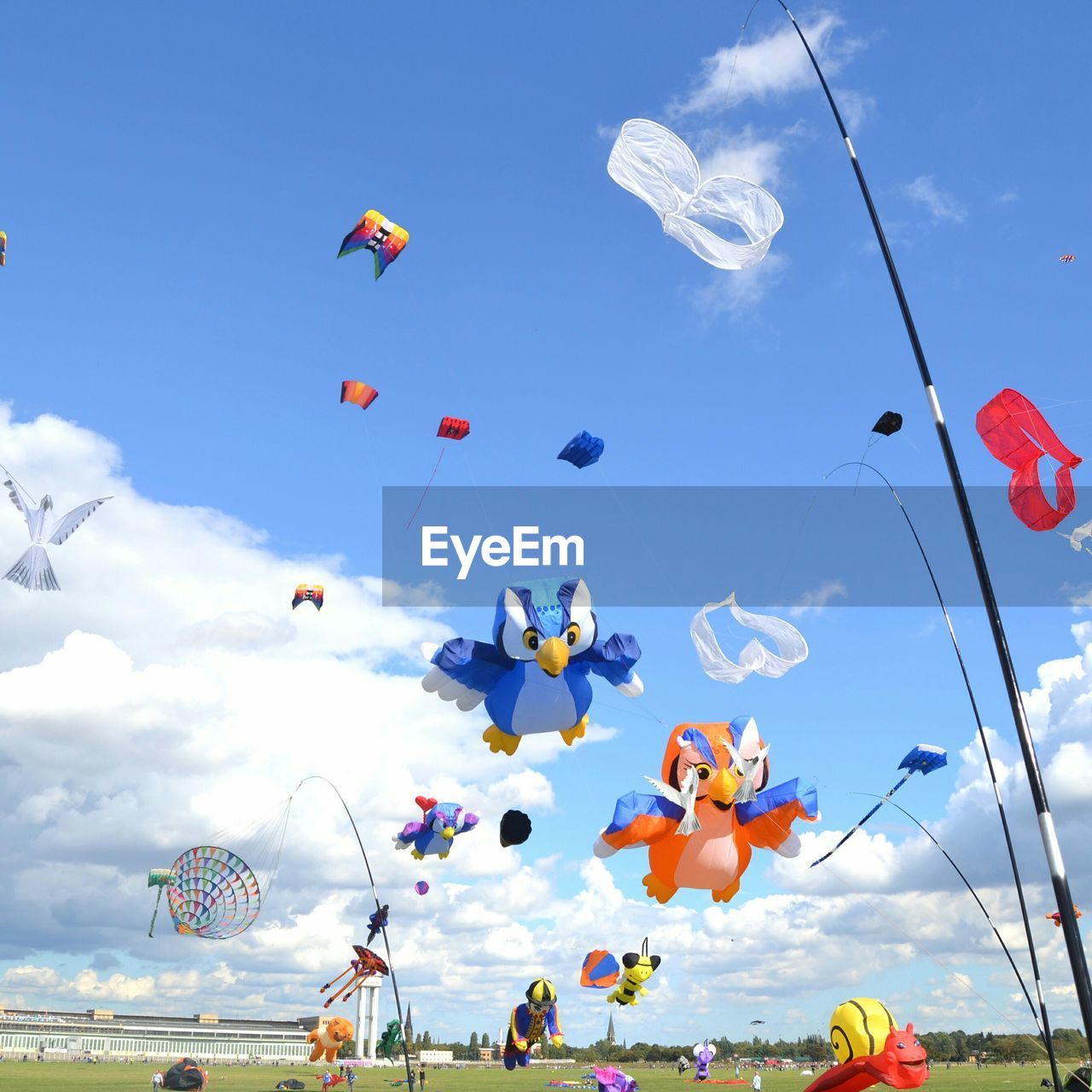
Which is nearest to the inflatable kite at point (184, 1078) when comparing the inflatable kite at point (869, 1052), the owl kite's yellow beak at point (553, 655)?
the inflatable kite at point (869, 1052)

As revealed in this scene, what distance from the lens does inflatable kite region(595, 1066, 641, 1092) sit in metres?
28.7

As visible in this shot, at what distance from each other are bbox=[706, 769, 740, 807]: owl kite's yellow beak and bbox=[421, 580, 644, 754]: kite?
257 centimetres

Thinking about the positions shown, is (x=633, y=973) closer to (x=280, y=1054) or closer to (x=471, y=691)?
(x=471, y=691)

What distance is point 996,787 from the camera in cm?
1388

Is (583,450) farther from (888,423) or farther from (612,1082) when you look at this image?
(612,1082)

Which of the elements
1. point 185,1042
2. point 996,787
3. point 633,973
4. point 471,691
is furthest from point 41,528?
point 185,1042

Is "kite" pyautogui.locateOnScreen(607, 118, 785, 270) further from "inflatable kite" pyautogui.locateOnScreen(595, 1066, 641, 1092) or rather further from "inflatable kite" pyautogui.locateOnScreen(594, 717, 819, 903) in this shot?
"inflatable kite" pyautogui.locateOnScreen(595, 1066, 641, 1092)

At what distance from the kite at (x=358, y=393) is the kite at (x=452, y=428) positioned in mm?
3362

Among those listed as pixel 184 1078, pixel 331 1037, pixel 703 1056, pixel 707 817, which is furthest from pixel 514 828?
pixel 703 1056

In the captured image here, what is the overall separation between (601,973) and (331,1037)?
1807 centimetres

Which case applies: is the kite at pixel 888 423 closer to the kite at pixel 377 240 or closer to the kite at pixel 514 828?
the kite at pixel 514 828

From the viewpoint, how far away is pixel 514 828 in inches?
768

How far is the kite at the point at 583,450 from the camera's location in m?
17.6

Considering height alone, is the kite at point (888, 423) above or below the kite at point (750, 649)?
above
